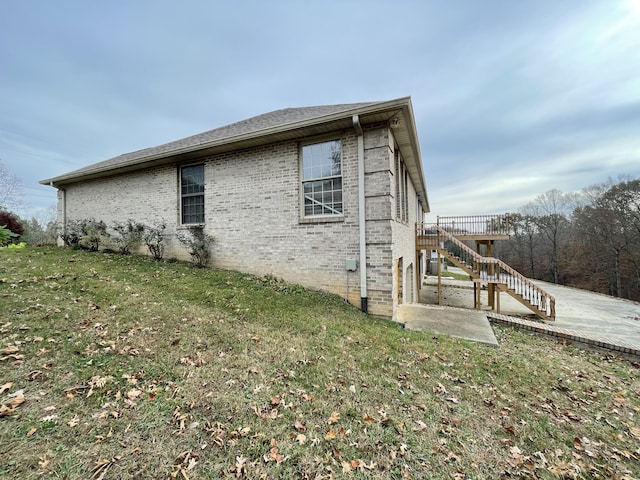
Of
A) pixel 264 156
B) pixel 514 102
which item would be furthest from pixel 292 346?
pixel 514 102

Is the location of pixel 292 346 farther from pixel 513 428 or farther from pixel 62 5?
pixel 62 5

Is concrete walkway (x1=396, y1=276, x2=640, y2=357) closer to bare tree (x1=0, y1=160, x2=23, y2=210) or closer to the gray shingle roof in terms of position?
the gray shingle roof

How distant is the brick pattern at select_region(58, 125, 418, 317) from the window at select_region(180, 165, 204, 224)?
260 millimetres

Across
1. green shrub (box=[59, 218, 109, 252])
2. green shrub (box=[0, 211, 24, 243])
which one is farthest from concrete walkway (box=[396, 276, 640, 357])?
green shrub (box=[0, 211, 24, 243])

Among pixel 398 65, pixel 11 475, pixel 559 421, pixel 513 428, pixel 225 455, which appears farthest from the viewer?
pixel 398 65

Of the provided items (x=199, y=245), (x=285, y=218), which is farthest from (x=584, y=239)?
(x=199, y=245)

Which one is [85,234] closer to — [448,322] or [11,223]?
[11,223]

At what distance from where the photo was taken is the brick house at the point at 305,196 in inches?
225

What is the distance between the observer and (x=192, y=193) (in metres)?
8.15

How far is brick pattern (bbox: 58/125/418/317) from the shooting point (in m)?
5.73

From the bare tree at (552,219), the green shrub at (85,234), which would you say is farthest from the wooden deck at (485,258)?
the bare tree at (552,219)

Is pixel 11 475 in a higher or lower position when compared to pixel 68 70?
lower

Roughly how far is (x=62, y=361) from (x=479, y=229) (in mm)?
14795

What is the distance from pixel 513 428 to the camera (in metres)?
2.64
